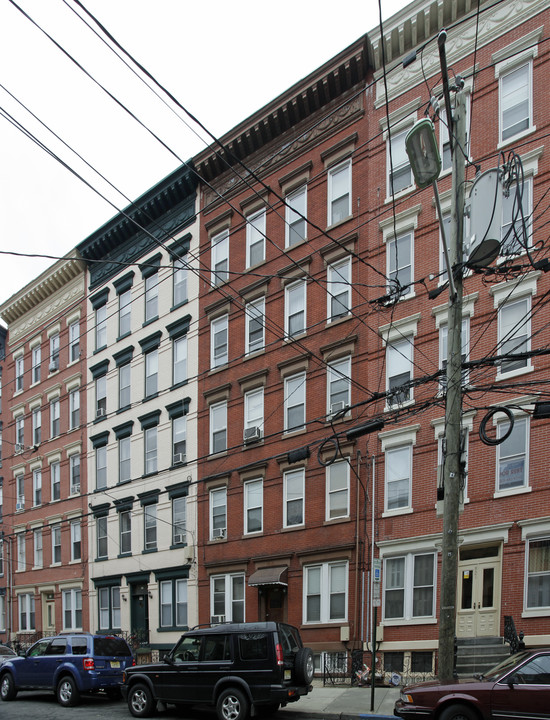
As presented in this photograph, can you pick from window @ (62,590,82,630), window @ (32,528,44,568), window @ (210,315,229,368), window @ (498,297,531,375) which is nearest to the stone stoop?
window @ (498,297,531,375)

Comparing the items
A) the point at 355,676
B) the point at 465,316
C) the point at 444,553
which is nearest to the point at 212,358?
the point at 465,316

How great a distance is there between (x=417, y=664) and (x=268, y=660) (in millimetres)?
6775

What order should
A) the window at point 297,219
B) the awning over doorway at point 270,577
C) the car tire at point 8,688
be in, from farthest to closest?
the window at point 297,219
the awning over doorway at point 270,577
the car tire at point 8,688

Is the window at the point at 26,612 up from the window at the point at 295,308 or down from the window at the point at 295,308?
down

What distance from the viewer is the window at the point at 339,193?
23897 millimetres

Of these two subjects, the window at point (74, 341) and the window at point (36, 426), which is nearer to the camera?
the window at point (74, 341)

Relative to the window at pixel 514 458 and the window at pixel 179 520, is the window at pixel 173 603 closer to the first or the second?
the window at pixel 179 520

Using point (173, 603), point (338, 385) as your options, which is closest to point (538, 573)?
point (338, 385)

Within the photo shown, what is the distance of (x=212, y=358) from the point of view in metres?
28.0

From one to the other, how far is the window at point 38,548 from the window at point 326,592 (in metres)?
19.5

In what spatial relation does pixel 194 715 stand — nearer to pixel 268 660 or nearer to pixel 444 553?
pixel 268 660

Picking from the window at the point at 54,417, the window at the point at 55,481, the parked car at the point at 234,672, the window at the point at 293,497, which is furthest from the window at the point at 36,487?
the parked car at the point at 234,672

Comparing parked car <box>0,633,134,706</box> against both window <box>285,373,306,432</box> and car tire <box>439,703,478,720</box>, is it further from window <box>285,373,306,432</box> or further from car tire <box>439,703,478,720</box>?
car tire <box>439,703,478,720</box>

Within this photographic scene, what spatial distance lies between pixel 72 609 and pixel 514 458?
23.6 metres
